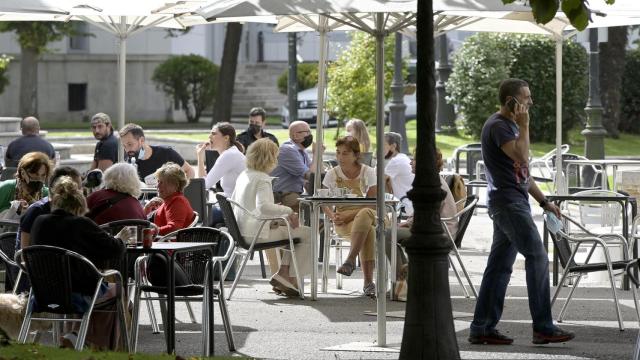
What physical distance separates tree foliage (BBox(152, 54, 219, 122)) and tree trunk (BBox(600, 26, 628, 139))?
1426 centimetres

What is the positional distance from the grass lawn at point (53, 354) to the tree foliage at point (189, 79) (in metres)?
40.5

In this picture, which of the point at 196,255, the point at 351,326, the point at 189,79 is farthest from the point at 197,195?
the point at 189,79

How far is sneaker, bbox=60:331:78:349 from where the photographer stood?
920cm

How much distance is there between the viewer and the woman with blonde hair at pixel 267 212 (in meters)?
12.9

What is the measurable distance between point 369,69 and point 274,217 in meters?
20.1

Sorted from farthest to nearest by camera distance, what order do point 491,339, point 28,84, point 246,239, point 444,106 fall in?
point 28,84 → point 444,106 → point 246,239 → point 491,339

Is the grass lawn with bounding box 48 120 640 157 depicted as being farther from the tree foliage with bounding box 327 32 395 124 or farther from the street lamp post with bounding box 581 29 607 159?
the street lamp post with bounding box 581 29 607 159

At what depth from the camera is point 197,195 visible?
46.7 feet

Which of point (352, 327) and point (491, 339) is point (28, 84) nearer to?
point (352, 327)

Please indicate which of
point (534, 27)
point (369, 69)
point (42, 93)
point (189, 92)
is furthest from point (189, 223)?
point (42, 93)

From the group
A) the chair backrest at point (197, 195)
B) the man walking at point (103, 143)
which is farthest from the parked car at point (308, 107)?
the chair backrest at point (197, 195)

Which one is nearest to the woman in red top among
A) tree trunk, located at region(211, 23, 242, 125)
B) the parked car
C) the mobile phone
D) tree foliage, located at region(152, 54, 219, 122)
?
the mobile phone

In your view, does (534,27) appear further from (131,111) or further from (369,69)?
(131,111)

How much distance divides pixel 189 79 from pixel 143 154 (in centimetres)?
3326
